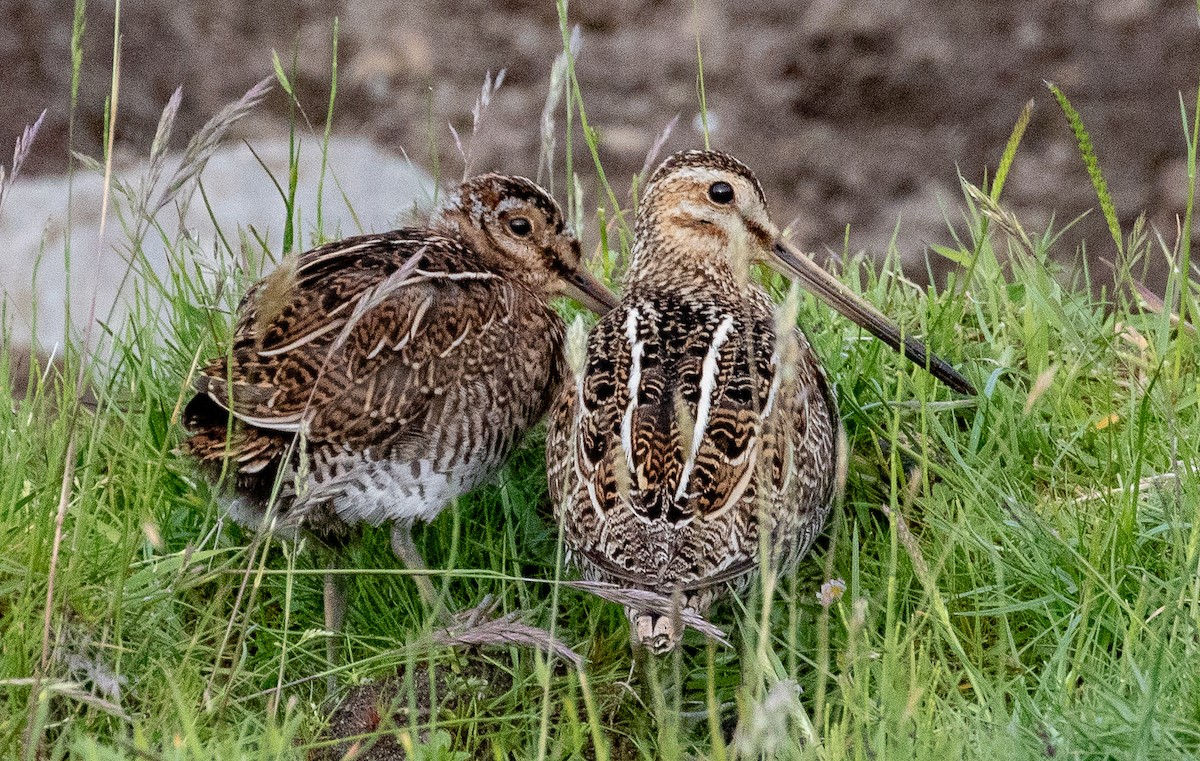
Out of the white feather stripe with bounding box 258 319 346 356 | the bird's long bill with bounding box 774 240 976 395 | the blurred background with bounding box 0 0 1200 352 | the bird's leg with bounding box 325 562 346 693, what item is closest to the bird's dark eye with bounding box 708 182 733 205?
the bird's long bill with bounding box 774 240 976 395

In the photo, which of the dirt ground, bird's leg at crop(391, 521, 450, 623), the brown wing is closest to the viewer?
the brown wing

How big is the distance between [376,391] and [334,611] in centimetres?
51

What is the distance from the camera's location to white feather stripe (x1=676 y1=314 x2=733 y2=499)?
117 inches

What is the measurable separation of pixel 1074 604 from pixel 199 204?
188 inches

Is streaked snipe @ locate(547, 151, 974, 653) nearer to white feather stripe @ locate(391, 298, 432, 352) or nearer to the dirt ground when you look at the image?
white feather stripe @ locate(391, 298, 432, 352)

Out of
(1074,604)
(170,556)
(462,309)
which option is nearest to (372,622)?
(170,556)

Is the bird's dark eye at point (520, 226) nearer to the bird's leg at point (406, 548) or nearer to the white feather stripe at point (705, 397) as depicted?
the white feather stripe at point (705, 397)

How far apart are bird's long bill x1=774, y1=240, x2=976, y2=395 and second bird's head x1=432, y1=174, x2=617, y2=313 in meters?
0.60

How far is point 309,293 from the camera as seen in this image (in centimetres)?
334

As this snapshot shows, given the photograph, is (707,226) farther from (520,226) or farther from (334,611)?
(334,611)

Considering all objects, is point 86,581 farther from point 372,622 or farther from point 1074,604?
point 1074,604

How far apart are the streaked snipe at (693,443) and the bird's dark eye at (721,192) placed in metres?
0.26

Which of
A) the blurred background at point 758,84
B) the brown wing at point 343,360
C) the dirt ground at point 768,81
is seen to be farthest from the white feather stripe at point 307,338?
the dirt ground at point 768,81

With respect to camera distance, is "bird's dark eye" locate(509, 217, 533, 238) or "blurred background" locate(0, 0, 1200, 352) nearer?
"bird's dark eye" locate(509, 217, 533, 238)
